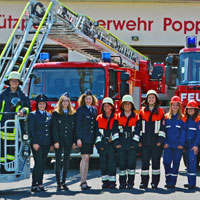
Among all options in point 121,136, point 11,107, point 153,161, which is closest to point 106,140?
point 121,136

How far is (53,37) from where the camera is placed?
14023 mm

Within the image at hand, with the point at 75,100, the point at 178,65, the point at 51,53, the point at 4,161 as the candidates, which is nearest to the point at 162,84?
the point at 178,65

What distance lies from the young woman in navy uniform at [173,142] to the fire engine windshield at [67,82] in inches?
113

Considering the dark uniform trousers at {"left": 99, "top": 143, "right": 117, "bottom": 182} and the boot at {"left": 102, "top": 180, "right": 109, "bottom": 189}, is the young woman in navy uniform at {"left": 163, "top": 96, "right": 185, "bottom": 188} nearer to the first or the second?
the dark uniform trousers at {"left": 99, "top": 143, "right": 117, "bottom": 182}

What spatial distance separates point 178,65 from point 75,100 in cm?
267

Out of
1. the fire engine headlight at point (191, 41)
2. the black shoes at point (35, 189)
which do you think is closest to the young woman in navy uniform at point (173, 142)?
the black shoes at point (35, 189)

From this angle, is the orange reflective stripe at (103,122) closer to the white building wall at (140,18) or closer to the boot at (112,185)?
the boot at (112,185)

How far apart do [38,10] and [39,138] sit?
427 cm

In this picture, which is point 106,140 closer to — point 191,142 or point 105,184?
point 105,184

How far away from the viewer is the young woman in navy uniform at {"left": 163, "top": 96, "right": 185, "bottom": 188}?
9672 millimetres

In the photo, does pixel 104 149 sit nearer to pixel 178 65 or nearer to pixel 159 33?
pixel 178 65

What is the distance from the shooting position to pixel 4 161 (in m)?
9.07

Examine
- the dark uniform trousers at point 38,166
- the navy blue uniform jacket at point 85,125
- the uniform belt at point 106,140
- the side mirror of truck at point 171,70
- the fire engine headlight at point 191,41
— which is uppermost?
the fire engine headlight at point 191,41

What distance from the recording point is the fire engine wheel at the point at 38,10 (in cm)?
1234
